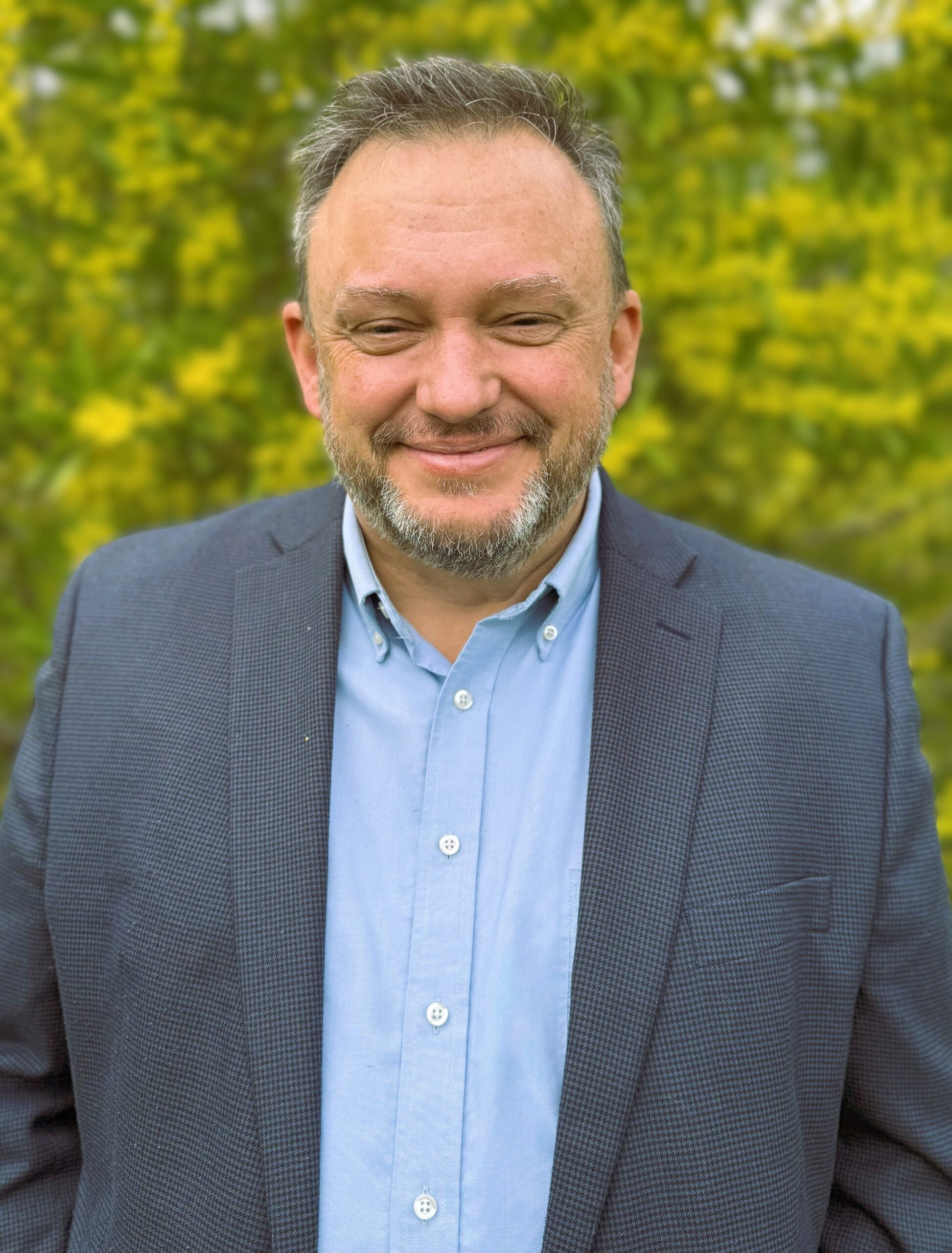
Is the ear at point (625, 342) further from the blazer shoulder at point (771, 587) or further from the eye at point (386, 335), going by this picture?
the eye at point (386, 335)

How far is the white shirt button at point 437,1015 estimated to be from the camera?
1396mm

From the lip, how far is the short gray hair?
279 millimetres

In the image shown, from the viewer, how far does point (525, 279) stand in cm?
144

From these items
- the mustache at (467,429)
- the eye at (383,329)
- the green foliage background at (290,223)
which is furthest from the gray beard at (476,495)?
the green foliage background at (290,223)

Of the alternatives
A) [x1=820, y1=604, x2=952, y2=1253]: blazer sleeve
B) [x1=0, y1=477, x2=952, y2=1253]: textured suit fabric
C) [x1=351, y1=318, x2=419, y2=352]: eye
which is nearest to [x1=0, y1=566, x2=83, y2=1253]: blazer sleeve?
[x1=0, y1=477, x2=952, y2=1253]: textured suit fabric

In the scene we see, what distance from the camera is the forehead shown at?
56.4 inches

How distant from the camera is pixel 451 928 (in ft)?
4.67

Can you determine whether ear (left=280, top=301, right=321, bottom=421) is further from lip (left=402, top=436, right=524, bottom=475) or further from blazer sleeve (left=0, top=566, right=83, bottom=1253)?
blazer sleeve (left=0, top=566, right=83, bottom=1253)

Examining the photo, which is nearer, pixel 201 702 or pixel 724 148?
pixel 201 702

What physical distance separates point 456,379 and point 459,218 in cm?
19

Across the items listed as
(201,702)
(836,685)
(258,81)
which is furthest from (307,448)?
(836,685)

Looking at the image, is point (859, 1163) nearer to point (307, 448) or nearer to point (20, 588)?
point (307, 448)

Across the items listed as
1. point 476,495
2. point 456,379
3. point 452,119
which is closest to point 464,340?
point 456,379

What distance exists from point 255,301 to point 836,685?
171 centimetres
